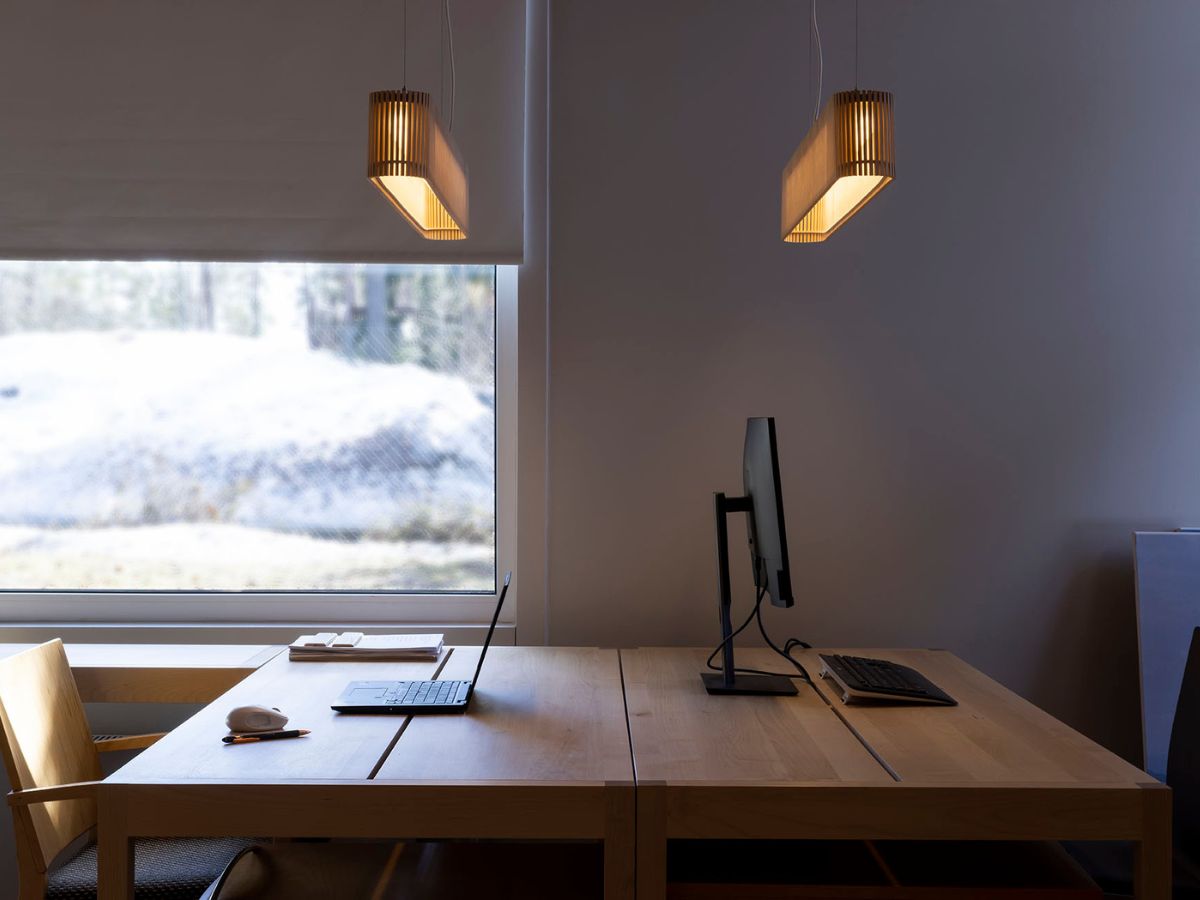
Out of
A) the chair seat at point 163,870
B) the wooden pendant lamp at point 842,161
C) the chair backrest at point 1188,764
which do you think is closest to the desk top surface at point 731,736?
the chair backrest at point 1188,764

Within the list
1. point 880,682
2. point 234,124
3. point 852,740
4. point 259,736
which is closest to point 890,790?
point 852,740

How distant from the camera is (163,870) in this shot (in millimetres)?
2113

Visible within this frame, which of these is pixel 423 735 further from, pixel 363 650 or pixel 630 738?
pixel 363 650

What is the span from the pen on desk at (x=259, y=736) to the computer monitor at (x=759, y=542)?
903 millimetres

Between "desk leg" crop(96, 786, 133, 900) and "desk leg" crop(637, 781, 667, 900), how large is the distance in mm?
846

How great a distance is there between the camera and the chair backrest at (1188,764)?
2137mm

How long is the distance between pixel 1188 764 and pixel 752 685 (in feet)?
3.08

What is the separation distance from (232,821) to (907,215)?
2.39 meters

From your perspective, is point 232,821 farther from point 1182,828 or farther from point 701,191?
point 701,191

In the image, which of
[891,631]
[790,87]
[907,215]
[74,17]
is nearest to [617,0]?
[790,87]

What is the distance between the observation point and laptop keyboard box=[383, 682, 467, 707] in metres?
2.12

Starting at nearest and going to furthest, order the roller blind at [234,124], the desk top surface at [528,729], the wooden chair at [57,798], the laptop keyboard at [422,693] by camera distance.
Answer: the desk top surface at [528,729], the wooden chair at [57,798], the laptop keyboard at [422,693], the roller blind at [234,124]

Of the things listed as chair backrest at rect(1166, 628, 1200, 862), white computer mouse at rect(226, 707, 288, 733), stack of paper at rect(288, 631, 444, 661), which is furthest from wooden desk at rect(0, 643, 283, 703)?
chair backrest at rect(1166, 628, 1200, 862)

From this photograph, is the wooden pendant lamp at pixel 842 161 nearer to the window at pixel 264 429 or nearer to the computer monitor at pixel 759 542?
the computer monitor at pixel 759 542
